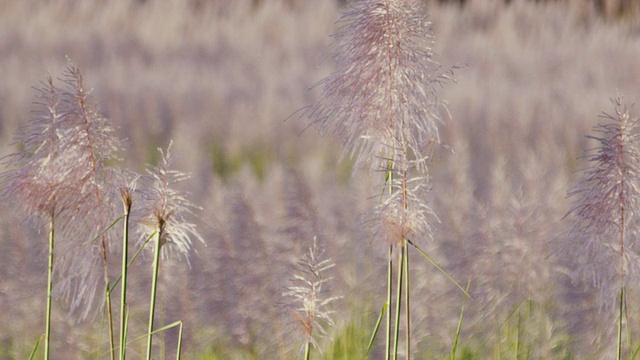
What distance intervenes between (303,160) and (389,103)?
2336 mm

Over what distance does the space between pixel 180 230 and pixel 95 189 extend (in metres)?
0.08

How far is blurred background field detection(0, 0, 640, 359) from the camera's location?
5.02ft

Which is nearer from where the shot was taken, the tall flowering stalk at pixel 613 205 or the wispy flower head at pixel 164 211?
the wispy flower head at pixel 164 211

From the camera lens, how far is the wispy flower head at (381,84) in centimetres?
79

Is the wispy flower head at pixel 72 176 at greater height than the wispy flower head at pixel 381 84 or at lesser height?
lesser

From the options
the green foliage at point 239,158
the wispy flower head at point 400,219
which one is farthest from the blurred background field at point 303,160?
the wispy flower head at point 400,219

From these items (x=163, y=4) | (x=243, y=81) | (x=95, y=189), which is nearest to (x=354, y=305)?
(x=95, y=189)

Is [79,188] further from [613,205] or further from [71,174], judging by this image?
[613,205]

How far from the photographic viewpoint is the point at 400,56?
0.79 meters

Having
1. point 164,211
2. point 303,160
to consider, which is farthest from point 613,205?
point 303,160

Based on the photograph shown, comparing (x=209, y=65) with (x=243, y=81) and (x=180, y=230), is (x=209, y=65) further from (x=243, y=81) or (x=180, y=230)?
(x=180, y=230)

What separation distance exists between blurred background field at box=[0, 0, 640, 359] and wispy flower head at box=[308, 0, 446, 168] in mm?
62

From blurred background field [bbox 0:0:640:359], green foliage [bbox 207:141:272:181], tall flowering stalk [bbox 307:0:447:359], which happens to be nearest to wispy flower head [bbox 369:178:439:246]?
tall flowering stalk [bbox 307:0:447:359]

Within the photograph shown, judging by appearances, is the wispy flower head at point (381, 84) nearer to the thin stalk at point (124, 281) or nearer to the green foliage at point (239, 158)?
the thin stalk at point (124, 281)
